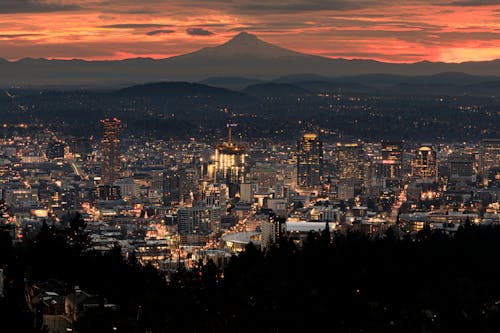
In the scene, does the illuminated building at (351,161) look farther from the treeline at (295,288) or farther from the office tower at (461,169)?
the treeline at (295,288)

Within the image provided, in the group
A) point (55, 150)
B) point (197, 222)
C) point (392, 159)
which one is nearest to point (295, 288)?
point (197, 222)

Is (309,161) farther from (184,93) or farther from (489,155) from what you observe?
(184,93)

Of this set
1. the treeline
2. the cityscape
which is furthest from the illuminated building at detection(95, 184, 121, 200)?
the treeline

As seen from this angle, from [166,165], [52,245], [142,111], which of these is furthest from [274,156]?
[52,245]

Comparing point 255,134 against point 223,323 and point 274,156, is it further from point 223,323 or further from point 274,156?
point 223,323

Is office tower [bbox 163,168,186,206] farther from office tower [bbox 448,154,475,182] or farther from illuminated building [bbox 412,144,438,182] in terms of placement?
office tower [bbox 448,154,475,182]

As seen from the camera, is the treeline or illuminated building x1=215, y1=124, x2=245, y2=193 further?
illuminated building x1=215, y1=124, x2=245, y2=193
